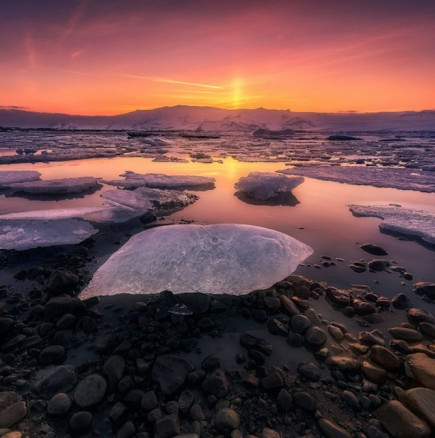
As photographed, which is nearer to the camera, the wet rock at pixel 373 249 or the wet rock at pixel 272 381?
the wet rock at pixel 272 381

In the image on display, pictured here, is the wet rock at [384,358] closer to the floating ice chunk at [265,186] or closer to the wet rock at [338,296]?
the wet rock at [338,296]

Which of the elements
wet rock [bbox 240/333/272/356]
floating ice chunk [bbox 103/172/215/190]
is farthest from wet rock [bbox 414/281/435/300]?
floating ice chunk [bbox 103/172/215/190]

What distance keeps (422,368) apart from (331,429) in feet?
2.49

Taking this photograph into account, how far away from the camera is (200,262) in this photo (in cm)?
267

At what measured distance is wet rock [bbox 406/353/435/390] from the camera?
1.68 m

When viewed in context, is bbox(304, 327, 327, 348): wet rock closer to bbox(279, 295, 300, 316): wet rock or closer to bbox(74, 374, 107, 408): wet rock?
bbox(279, 295, 300, 316): wet rock

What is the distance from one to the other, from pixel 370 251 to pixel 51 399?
3301 mm

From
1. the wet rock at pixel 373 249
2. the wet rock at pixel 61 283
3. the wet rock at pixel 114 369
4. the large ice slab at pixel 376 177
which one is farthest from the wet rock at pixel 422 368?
the large ice slab at pixel 376 177

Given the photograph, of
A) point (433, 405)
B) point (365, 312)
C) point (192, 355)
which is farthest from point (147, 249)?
point (433, 405)

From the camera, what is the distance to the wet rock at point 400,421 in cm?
140

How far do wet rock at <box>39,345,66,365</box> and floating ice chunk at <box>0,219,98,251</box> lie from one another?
5.34 ft

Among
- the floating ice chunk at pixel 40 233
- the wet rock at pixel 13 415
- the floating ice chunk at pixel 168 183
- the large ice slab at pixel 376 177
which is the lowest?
the large ice slab at pixel 376 177

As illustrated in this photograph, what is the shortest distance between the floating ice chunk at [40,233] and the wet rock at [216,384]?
236 cm

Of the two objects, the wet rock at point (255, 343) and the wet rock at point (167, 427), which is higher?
the wet rock at point (167, 427)
